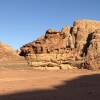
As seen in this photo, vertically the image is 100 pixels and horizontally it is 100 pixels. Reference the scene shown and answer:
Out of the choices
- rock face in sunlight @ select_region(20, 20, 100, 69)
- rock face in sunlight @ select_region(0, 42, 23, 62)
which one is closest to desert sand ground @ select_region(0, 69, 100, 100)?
rock face in sunlight @ select_region(20, 20, 100, 69)

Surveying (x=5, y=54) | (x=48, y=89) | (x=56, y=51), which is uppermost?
(x=56, y=51)

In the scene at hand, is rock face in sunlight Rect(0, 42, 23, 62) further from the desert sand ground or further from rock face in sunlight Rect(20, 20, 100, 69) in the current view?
the desert sand ground

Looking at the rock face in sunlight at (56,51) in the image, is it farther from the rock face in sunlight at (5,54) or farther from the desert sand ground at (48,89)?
the desert sand ground at (48,89)

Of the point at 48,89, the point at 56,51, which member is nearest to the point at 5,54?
the point at 56,51

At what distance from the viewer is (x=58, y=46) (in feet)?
152

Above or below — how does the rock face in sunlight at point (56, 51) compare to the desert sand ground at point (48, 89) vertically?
above

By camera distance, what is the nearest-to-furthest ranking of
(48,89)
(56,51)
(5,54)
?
(48,89) < (5,54) < (56,51)

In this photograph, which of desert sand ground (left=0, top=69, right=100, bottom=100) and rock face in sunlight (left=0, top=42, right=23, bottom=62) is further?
rock face in sunlight (left=0, top=42, right=23, bottom=62)

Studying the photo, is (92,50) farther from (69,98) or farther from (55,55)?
(69,98)

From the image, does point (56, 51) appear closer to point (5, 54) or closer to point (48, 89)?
point (5, 54)

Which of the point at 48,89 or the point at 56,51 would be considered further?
the point at 56,51

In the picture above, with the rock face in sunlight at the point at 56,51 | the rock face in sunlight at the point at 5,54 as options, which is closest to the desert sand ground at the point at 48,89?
the rock face in sunlight at the point at 56,51

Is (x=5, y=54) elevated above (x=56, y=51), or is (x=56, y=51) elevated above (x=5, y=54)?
(x=56, y=51)

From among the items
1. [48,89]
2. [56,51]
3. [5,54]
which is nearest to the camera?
[48,89]
